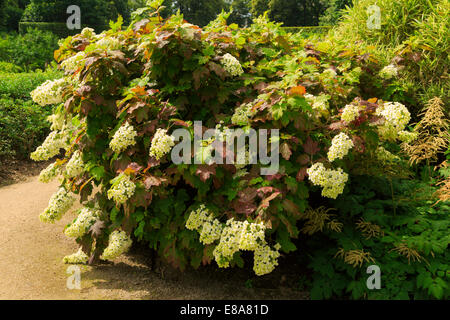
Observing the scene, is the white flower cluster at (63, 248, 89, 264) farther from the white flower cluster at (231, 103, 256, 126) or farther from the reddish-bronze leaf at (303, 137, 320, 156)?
the reddish-bronze leaf at (303, 137, 320, 156)

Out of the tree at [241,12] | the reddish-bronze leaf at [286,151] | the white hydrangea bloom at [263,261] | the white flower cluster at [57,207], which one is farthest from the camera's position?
the tree at [241,12]

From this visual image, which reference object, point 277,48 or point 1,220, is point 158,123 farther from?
point 1,220

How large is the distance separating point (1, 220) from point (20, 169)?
2389mm

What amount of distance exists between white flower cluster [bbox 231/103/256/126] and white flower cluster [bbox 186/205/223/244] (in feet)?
2.22

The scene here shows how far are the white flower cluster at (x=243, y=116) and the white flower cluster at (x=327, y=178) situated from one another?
1.93 feet

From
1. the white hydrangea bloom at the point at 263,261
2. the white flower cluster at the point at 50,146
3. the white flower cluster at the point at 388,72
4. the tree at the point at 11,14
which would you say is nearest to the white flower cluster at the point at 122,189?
the white hydrangea bloom at the point at 263,261

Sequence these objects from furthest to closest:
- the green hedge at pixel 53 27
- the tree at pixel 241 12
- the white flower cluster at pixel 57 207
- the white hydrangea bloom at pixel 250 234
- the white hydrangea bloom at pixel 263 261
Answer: the tree at pixel 241 12 → the green hedge at pixel 53 27 → the white flower cluster at pixel 57 207 → the white hydrangea bloom at pixel 263 261 → the white hydrangea bloom at pixel 250 234

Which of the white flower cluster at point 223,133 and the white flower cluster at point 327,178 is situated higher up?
the white flower cluster at point 223,133

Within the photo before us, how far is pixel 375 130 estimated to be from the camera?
2969 millimetres

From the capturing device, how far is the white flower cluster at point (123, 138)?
110 inches

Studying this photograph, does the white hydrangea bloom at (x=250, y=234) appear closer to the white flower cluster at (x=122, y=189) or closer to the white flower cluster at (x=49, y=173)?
the white flower cluster at (x=122, y=189)

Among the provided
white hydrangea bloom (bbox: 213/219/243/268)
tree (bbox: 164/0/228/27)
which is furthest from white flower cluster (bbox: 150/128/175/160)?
tree (bbox: 164/0/228/27)

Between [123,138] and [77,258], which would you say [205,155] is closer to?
[123,138]
